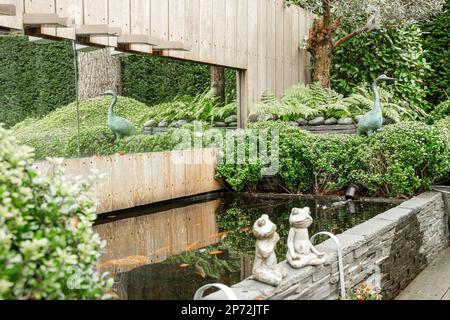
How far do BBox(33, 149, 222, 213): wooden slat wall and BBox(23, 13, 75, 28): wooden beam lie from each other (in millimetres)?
1410

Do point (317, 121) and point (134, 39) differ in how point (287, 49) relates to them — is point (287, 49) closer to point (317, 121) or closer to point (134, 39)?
point (317, 121)

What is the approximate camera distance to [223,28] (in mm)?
8734

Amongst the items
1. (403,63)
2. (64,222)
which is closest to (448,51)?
(403,63)

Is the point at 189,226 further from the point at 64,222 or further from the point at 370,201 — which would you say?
the point at 64,222

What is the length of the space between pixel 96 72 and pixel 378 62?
6971 millimetres

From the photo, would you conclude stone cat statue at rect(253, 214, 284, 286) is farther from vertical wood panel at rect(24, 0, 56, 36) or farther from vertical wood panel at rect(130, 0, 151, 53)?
vertical wood panel at rect(130, 0, 151, 53)

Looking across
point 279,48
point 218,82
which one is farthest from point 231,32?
point 279,48

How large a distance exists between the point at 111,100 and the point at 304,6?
5610mm

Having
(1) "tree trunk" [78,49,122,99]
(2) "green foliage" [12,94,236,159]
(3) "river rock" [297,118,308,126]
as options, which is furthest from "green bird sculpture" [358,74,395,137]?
(1) "tree trunk" [78,49,122,99]

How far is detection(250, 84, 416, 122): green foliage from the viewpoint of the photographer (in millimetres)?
9148

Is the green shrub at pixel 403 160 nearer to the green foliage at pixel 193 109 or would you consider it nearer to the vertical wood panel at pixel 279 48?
the green foliage at pixel 193 109

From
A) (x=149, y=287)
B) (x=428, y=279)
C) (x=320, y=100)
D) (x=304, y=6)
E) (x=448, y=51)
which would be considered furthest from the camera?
(x=448, y=51)

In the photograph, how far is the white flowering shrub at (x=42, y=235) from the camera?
84.4 inches

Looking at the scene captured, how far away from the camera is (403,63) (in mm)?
11555
